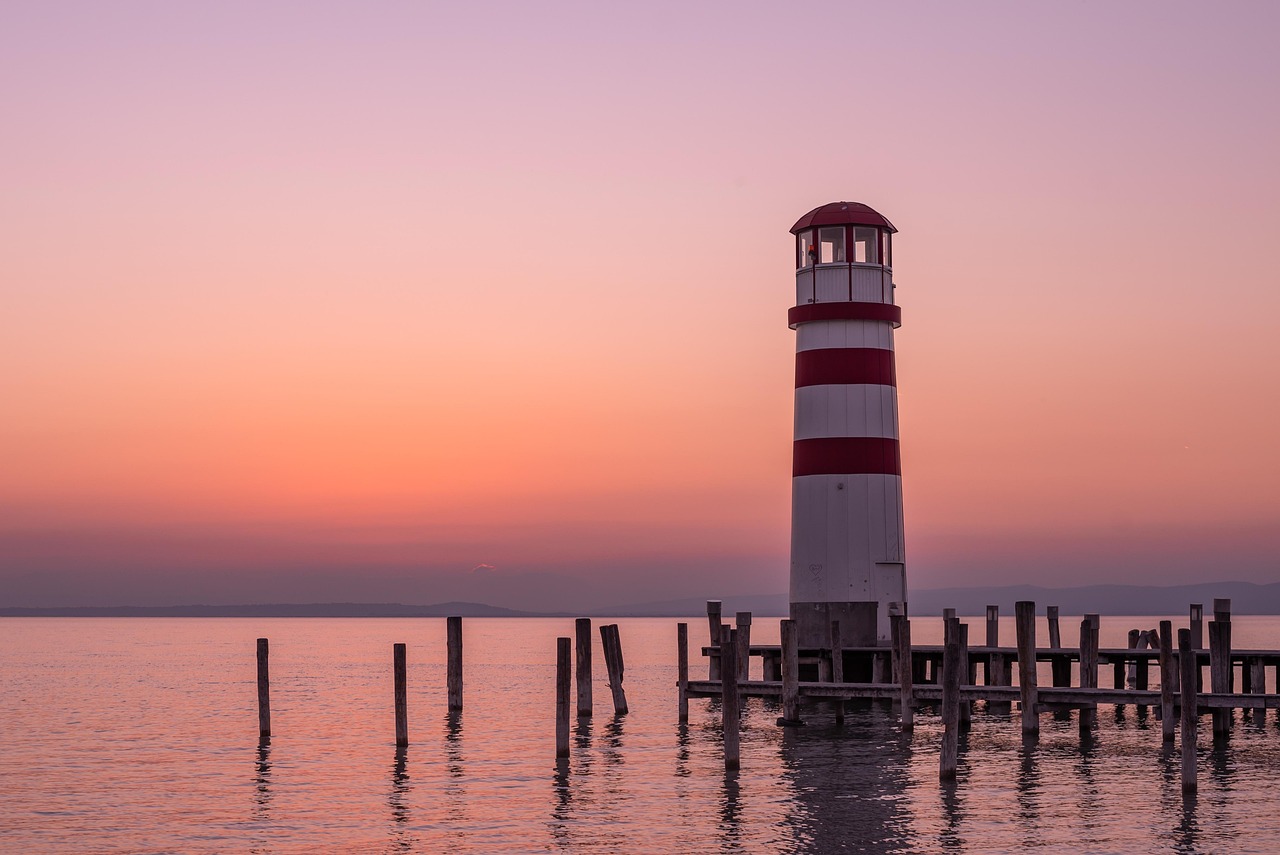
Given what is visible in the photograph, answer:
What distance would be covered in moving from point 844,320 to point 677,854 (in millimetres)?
16984

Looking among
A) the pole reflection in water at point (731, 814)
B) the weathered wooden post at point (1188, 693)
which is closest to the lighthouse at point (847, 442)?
the pole reflection in water at point (731, 814)

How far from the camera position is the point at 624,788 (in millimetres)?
28188

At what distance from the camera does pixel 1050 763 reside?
3041cm

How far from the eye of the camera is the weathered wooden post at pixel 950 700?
84.7 ft

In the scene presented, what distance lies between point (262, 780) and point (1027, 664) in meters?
16.5

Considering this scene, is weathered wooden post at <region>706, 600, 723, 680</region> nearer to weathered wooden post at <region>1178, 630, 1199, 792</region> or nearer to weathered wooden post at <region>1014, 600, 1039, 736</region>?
weathered wooden post at <region>1014, 600, 1039, 736</region>

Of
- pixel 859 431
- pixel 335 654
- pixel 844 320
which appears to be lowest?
pixel 335 654

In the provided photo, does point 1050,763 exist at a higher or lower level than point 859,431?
lower

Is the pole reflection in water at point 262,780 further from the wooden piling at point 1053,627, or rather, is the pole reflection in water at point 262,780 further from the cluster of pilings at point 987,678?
the wooden piling at point 1053,627

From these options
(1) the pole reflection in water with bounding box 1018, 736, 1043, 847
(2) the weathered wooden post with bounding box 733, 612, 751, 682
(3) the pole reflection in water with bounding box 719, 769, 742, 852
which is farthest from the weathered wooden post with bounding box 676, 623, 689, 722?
(1) the pole reflection in water with bounding box 1018, 736, 1043, 847

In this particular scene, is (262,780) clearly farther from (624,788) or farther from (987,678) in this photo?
(987,678)

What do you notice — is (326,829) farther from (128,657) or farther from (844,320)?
(128,657)

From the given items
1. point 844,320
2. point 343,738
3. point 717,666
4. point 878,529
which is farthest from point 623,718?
point 844,320

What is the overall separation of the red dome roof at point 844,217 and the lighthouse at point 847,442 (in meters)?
0.04
